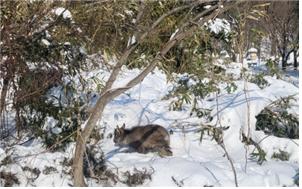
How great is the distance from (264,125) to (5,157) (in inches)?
108

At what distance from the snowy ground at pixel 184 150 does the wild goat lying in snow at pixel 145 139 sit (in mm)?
89

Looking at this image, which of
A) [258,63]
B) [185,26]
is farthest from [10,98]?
[258,63]

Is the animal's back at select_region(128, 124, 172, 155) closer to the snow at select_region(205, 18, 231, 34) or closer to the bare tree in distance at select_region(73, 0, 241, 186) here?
the snow at select_region(205, 18, 231, 34)

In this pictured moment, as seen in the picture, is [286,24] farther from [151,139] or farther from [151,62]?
[151,62]

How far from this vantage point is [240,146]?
5.52m

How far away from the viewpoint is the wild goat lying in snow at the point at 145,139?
5.28 meters

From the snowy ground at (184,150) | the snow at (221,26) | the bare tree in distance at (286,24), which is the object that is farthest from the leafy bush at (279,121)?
the bare tree in distance at (286,24)

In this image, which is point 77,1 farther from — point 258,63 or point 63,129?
point 258,63

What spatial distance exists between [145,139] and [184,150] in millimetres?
407

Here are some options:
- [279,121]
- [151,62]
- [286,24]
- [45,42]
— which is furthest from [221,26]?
[286,24]

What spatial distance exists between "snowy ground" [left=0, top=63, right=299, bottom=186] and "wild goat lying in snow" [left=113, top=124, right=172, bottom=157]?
0.29 ft

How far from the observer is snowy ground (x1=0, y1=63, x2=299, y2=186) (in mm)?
4715

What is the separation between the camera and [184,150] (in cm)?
Answer: 540

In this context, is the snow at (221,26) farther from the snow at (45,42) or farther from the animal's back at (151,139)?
the snow at (45,42)
